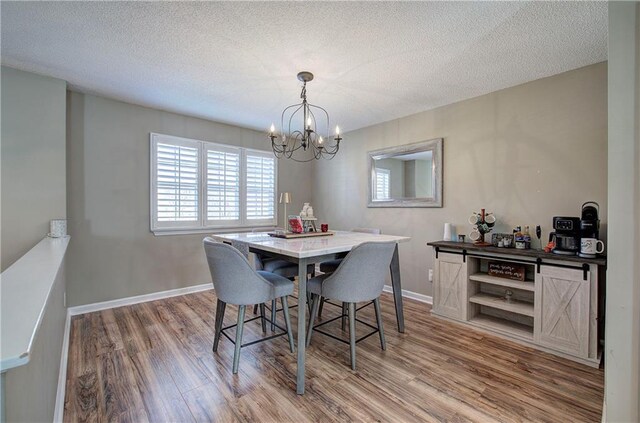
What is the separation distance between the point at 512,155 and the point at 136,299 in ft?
15.2

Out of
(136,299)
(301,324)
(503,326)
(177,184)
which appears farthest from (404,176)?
(136,299)

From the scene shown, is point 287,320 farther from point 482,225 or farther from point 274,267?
point 482,225

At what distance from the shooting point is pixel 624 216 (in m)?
1.32

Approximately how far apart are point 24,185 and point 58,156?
379 mm

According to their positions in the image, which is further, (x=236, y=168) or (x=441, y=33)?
(x=236, y=168)

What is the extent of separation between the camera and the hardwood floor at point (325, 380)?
1.70 metres

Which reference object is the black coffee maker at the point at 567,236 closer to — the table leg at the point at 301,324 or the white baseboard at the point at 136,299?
the table leg at the point at 301,324

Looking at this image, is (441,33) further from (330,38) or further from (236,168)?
(236,168)

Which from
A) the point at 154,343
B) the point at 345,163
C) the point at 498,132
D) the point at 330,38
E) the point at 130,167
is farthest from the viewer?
the point at 345,163

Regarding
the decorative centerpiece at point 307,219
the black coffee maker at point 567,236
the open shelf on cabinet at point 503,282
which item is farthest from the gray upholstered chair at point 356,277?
the black coffee maker at point 567,236

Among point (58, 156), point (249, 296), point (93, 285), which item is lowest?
point (93, 285)

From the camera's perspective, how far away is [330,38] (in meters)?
2.10

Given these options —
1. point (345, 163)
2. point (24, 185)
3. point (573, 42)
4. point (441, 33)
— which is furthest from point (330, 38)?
point (24, 185)

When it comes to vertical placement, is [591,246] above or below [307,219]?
below
